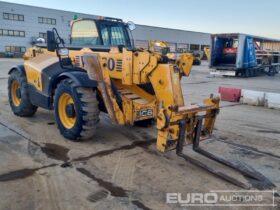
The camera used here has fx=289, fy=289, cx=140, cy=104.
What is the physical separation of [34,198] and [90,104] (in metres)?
1.89

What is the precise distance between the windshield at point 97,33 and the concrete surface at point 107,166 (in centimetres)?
182

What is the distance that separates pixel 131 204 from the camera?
326 centimetres

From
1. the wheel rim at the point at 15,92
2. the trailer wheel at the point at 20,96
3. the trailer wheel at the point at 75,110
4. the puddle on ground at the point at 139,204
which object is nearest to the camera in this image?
the puddle on ground at the point at 139,204

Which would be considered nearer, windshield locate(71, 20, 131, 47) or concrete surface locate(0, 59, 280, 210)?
concrete surface locate(0, 59, 280, 210)

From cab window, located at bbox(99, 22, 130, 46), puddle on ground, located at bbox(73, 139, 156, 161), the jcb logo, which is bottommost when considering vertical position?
puddle on ground, located at bbox(73, 139, 156, 161)

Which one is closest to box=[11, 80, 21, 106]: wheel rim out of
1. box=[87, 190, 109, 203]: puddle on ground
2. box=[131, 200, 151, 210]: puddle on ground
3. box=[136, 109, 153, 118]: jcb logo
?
box=[136, 109, 153, 118]: jcb logo

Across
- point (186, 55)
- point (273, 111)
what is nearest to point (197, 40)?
point (273, 111)

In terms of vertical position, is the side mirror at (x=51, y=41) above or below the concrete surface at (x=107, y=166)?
above

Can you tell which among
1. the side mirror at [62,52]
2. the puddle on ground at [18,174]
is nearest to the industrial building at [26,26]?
A: the side mirror at [62,52]

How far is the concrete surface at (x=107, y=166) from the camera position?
336 centimetres

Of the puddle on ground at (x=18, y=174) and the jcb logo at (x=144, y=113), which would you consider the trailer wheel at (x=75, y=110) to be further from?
the puddle on ground at (x=18, y=174)

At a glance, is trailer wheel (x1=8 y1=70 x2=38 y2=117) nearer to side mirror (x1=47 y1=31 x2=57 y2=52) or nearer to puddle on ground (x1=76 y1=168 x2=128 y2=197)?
side mirror (x1=47 y1=31 x2=57 y2=52)

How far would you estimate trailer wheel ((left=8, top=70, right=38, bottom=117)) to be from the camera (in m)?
6.49

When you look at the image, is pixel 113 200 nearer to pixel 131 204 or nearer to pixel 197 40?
pixel 131 204
